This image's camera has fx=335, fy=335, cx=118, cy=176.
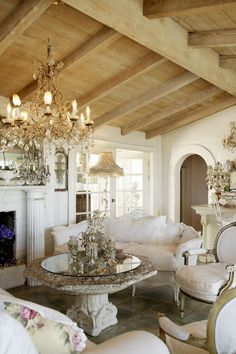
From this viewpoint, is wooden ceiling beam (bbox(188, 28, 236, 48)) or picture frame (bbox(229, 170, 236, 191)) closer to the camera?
wooden ceiling beam (bbox(188, 28, 236, 48))

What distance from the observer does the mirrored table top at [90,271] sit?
289cm

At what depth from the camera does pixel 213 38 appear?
11.0ft

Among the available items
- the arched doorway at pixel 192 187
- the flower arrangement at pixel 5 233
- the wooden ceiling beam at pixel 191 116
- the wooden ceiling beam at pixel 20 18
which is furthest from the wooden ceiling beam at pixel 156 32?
the arched doorway at pixel 192 187

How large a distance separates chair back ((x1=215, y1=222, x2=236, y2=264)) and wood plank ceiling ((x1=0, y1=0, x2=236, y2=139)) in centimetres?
183

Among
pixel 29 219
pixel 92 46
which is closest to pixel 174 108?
pixel 92 46

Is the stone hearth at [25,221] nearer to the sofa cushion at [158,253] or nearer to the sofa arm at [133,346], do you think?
the sofa cushion at [158,253]

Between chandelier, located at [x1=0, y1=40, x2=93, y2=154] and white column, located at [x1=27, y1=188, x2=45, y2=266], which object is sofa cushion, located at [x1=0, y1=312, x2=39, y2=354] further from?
white column, located at [x1=27, y1=188, x2=45, y2=266]

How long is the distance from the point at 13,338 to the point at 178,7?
2513 mm

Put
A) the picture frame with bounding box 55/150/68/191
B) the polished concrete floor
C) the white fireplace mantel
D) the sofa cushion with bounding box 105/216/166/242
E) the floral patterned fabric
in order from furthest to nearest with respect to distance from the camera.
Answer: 1. the picture frame with bounding box 55/150/68/191
2. the sofa cushion with bounding box 105/216/166/242
3. the white fireplace mantel
4. the polished concrete floor
5. the floral patterned fabric

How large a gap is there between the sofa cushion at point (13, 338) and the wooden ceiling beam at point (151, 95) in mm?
3839

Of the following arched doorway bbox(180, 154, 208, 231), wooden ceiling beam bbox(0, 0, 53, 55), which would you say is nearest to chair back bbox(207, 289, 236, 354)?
wooden ceiling beam bbox(0, 0, 53, 55)

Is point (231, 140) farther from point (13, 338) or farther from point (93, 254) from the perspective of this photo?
point (13, 338)

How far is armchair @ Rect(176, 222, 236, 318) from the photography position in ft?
9.78

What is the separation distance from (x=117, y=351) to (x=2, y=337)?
1.73 ft
